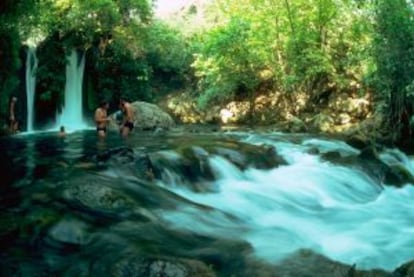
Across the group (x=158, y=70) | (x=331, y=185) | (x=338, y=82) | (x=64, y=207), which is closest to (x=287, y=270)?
(x=64, y=207)

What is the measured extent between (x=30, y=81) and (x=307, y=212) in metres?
17.4

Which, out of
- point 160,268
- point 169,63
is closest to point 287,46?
point 169,63

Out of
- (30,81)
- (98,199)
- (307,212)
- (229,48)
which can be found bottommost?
(307,212)

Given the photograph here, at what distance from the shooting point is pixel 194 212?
27.1 feet

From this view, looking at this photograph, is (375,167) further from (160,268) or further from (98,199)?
(160,268)

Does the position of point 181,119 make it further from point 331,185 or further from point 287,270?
point 287,270

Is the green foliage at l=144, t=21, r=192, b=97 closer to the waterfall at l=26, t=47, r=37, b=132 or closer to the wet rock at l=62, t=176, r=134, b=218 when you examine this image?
the waterfall at l=26, t=47, r=37, b=132

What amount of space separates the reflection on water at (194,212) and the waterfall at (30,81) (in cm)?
970

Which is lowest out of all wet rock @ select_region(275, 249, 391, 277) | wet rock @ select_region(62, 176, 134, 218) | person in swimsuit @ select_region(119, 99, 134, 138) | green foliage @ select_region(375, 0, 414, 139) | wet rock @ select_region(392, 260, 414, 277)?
wet rock @ select_region(275, 249, 391, 277)

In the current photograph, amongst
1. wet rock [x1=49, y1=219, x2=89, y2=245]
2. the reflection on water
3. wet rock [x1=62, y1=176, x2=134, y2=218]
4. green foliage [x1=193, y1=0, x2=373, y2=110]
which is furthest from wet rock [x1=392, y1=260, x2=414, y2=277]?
green foliage [x1=193, y1=0, x2=373, y2=110]

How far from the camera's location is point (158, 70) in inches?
1271

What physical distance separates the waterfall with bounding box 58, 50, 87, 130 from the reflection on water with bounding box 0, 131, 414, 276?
35.8ft

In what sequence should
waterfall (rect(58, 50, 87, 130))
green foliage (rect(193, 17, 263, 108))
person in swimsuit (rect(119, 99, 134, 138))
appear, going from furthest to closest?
green foliage (rect(193, 17, 263, 108))
waterfall (rect(58, 50, 87, 130))
person in swimsuit (rect(119, 99, 134, 138))

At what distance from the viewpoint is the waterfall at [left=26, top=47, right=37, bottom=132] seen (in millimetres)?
23569
